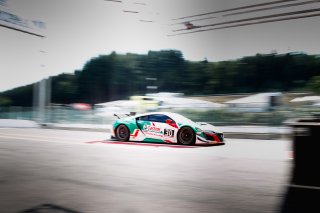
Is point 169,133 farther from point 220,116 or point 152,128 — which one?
point 220,116

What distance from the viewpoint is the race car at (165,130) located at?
9.87 m

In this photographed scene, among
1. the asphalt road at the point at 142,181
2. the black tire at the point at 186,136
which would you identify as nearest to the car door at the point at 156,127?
the black tire at the point at 186,136

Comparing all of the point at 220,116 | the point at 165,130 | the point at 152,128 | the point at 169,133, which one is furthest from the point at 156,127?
the point at 220,116

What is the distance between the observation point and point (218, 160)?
23.9 feet

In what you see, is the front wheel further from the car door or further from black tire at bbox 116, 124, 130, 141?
black tire at bbox 116, 124, 130, 141

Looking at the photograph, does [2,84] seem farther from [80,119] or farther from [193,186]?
[193,186]

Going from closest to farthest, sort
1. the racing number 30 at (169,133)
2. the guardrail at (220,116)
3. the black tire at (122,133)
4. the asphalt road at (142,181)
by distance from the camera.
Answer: the asphalt road at (142,181) < the racing number 30 at (169,133) < the black tire at (122,133) < the guardrail at (220,116)

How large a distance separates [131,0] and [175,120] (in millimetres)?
8888

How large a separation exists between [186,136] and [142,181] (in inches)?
197

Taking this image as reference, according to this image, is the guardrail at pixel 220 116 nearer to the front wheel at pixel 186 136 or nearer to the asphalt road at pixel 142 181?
the front wheel at pixel 186 136

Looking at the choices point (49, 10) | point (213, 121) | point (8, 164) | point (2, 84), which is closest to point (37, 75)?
point (2, 84)

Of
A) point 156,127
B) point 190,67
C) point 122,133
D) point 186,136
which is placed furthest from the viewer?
point 190,67

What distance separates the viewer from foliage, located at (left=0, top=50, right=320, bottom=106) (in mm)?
35406

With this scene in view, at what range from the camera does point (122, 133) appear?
11.1 meters
